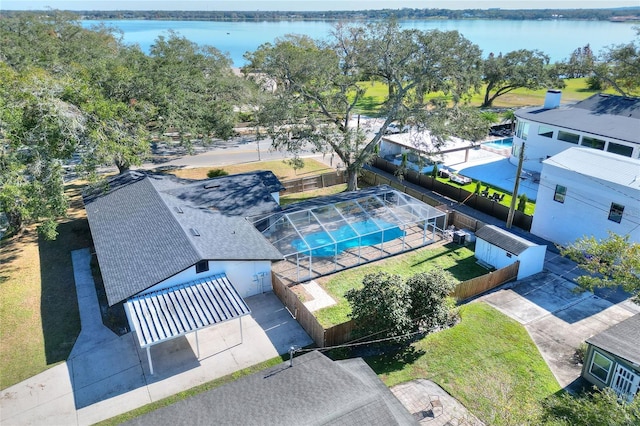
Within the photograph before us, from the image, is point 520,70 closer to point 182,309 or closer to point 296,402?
point 182,309

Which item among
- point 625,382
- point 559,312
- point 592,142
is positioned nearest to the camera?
point 625,382

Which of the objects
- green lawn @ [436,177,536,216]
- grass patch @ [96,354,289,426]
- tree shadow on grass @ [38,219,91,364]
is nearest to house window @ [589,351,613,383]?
grass patch @ [96,354,289,426]

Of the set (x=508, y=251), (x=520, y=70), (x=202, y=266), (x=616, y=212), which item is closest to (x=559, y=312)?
(x=508, y=251)

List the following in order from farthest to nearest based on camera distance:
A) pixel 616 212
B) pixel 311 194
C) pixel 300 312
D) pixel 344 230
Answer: pixel 311 194 < pixel 344 230 < pixel 616 212 < pixel 300 312

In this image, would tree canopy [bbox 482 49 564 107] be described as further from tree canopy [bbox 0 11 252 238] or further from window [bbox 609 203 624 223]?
window [bbox 609 203 624 223]

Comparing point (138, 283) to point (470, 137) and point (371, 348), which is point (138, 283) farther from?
point (470, 137)

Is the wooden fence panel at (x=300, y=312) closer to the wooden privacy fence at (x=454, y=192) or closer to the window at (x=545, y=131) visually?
the wooden privacy fence at (x=454, y=192)
